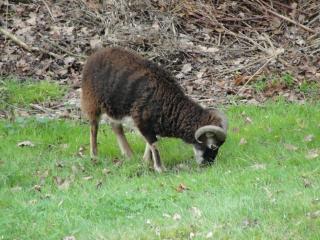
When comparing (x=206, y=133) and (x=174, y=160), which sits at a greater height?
(x=206, y=133)

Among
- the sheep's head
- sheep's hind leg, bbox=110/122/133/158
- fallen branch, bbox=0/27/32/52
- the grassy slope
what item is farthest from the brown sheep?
fallen branch, bbox=0/27/32/52

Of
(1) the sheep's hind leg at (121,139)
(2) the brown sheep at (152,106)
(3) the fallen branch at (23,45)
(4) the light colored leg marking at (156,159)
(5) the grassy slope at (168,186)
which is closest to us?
(5) the grassy slope at (168,186)

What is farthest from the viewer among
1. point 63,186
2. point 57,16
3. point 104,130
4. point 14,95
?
point 57,16

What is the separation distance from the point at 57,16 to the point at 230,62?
181 inches

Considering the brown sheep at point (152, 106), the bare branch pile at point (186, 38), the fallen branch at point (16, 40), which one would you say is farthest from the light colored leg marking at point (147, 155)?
the fallen branch at point (16, 40)

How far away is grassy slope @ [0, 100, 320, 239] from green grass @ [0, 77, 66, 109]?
4.39 ft

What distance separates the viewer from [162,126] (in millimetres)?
12164

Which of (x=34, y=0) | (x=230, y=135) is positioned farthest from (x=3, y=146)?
(x=34, y=0)

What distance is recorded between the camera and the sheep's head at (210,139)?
38.2 feet

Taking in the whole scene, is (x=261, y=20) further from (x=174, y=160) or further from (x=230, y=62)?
(x=174, y=160)

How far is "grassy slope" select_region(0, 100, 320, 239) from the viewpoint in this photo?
27.8 ft

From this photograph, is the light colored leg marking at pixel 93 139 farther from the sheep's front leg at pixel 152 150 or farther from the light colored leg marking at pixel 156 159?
the light colored leg marking at pixel 156 159

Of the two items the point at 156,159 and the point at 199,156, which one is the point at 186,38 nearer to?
the point at 199,156

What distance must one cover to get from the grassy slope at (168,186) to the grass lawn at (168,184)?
0.01 meters
